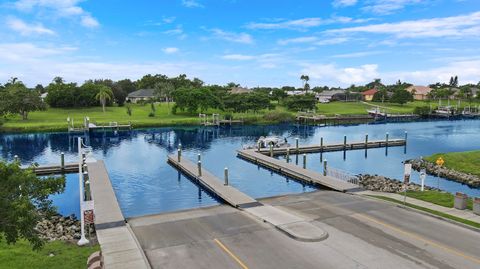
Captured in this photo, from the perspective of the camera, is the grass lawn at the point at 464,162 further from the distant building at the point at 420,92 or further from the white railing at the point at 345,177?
the distant building at the point at 420,92

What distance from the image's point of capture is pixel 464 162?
44.6 meters

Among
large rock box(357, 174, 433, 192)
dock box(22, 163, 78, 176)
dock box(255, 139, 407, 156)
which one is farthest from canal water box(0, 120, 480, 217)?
large rock box(357, 174, 433, 192)

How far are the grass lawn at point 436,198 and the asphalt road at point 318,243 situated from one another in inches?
133

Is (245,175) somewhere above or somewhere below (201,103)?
below

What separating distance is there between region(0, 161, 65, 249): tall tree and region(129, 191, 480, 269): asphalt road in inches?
249

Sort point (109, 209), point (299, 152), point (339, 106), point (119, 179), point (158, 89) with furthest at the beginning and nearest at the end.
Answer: point (339, 106), point (158, 89), point (299, 152), point (119, 179), point (109, 209)

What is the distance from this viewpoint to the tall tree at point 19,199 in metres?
→ 11.5

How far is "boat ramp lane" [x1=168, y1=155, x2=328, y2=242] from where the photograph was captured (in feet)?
65.7

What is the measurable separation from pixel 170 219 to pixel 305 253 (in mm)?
9125

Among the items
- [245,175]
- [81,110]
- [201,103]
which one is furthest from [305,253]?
[81,110]

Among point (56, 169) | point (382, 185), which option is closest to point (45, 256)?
point (56, 169)

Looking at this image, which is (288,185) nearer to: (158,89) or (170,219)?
(170,219)

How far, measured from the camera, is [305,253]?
17.9 metres

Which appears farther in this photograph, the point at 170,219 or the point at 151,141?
the point at 151,141
